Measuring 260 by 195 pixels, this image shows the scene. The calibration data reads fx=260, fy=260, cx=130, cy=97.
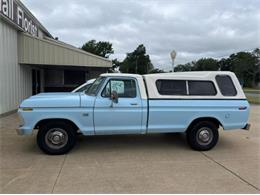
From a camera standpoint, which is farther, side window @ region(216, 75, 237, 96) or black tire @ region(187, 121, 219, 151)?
side window @ region(216, 75, 237, 96)

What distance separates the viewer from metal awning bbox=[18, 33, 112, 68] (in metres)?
12.5

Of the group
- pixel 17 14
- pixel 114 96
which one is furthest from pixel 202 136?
pixel 17 14

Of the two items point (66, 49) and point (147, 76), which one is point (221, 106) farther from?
point (66, 49)

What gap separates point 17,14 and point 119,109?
842 cm

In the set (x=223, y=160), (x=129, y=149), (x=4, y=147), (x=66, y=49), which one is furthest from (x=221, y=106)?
(x=66, y=49)

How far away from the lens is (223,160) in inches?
218

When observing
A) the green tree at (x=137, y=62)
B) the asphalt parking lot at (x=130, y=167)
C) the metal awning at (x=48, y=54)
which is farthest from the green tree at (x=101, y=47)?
the asphalt parking lot at (x=130, y=167)

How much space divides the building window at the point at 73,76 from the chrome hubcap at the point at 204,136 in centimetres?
1217

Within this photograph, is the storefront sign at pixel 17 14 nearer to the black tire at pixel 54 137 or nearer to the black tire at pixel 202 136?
the black tire at pixel 54 137

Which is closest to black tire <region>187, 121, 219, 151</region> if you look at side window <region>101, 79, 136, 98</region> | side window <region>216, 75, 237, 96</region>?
side window <region>216, 75, 237, 96</region>

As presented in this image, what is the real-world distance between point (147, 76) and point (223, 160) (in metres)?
2.51

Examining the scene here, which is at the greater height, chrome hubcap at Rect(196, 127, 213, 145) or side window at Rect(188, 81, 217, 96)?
side window at Rect(188, 81, 217, 96)

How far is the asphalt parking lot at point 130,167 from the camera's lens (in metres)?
4.06

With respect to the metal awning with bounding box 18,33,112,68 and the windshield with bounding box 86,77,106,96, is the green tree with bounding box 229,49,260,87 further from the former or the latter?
the windshield with bounding box 86,77,106,96
